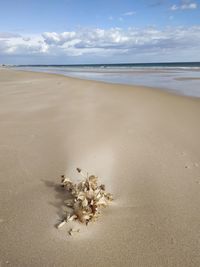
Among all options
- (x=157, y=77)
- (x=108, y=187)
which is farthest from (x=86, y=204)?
(x=157, y=77)

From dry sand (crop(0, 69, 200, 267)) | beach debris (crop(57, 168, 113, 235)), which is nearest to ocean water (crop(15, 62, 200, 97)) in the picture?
dry sand (crop(0, 69, 200, 267))

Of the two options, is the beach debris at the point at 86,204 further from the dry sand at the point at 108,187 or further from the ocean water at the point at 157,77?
the ocean water at the point at 157,77

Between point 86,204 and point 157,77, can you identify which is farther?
point 157,77

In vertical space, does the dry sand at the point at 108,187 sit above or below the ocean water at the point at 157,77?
above

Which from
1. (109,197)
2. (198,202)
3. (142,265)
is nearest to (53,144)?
(109,197)

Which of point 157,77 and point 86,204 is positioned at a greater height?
point 86,204

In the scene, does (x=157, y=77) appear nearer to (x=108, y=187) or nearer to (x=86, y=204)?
(x=108, y=187)

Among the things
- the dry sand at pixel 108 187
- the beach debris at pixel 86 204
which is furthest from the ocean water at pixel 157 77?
the beach debris at pixel 86 204

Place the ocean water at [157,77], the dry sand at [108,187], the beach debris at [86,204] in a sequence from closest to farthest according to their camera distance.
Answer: the dry sand at [108,187] < the beach debris at [86,204] < the ocean water at [157,77]

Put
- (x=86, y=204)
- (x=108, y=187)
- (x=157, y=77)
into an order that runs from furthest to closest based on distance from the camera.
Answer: (x=157, y=77)
(x=108, y=187)
(x=86, y=204)

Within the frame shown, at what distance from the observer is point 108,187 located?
302cm

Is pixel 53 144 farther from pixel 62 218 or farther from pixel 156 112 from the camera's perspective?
pixel 156 112

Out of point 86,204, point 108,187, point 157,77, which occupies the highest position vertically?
point 86,204

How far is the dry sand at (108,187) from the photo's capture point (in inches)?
80.9
